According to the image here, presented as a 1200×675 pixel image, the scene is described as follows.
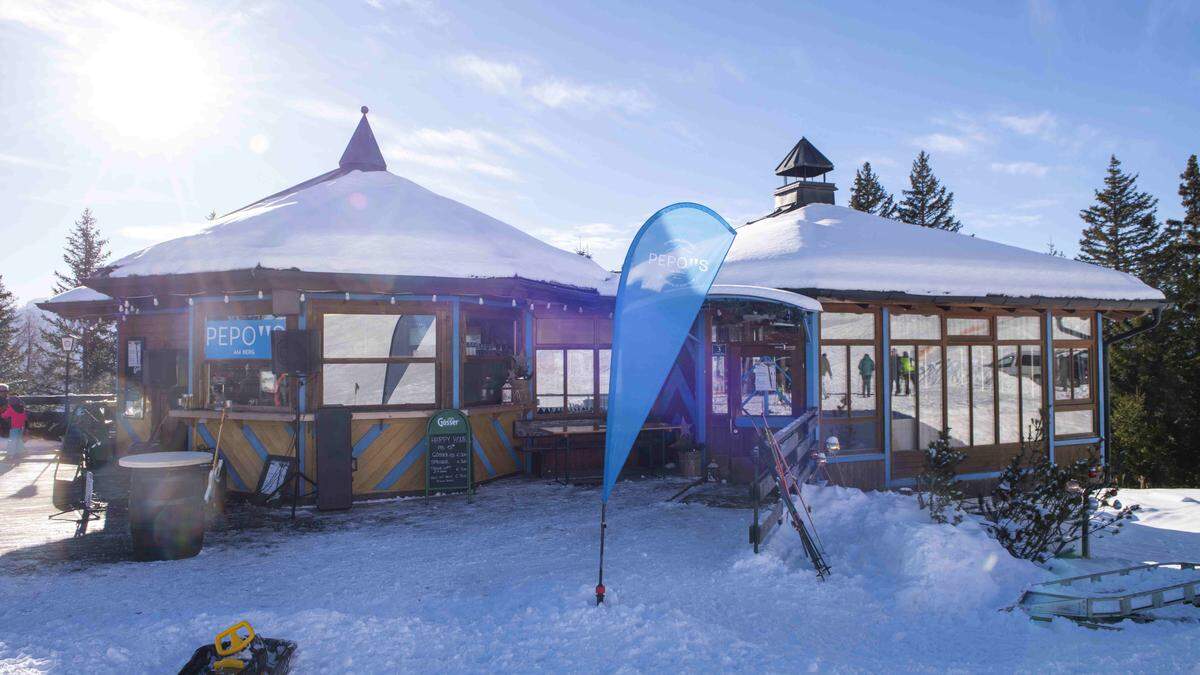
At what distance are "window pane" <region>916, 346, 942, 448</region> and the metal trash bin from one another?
30.1 ft

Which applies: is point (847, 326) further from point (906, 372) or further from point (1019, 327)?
point (1019, 327)

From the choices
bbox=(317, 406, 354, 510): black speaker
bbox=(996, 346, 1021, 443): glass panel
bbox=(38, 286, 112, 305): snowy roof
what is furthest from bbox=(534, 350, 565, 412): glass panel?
bbox=(38, 286, 112, 305): snowy roof

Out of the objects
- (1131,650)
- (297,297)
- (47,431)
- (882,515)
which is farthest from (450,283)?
(47,431)

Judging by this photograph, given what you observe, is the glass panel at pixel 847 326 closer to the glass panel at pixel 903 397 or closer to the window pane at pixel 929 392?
the glass panel at pixel 903 397

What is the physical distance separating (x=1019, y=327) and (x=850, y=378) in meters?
3.16

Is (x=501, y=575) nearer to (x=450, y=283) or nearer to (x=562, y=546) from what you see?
(x=562, y=546)

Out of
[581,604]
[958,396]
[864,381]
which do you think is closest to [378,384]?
[581,604]

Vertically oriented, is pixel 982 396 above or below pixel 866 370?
below

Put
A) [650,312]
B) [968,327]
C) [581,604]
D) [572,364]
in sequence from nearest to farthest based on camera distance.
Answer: [581,604] → [650,312] → [968,327] → [572,364]

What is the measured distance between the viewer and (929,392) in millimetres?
10742

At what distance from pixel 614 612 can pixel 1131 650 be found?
3363mm

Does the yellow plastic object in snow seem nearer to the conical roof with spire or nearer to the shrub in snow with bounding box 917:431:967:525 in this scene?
the shrub in snow with bounding box 917:431:967:525

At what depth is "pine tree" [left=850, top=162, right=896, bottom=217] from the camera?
136 ft

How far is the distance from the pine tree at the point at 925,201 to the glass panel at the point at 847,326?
34.7 meters
